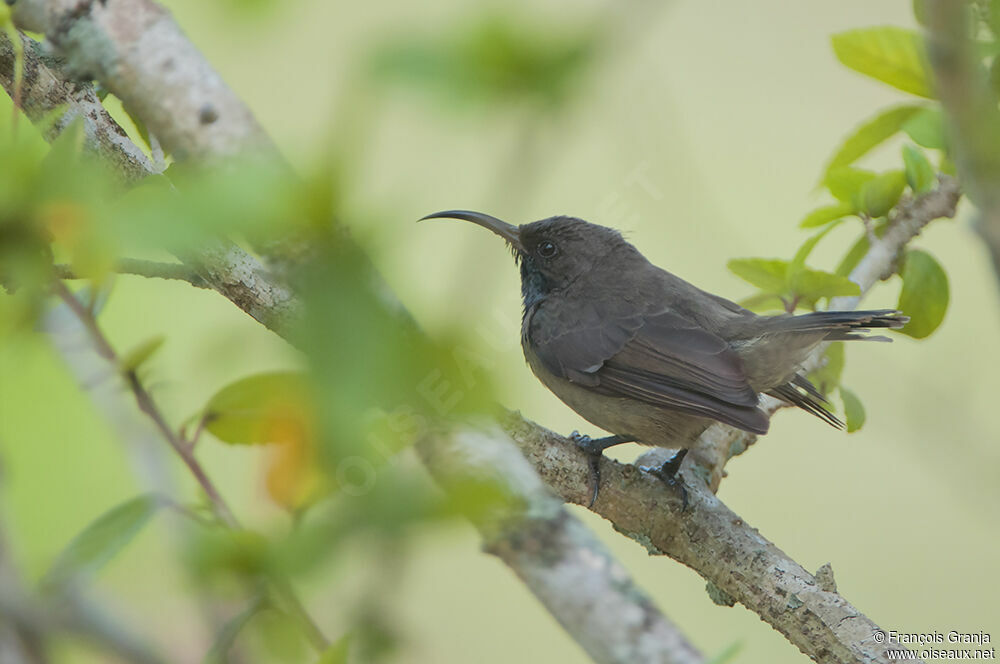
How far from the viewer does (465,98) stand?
0.80 m

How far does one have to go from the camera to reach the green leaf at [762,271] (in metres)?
3.40

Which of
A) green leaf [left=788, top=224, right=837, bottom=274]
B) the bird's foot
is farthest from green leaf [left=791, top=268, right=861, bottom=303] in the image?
the bird's foot

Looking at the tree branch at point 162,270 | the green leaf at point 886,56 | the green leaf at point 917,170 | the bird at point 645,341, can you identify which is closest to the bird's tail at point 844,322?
the bird at point 645,341

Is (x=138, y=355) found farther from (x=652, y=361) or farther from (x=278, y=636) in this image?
(x=652, y=361)

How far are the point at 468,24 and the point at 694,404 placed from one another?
3.03 m

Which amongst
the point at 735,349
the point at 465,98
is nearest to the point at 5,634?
the point at 465,98

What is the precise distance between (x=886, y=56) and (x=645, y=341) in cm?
167

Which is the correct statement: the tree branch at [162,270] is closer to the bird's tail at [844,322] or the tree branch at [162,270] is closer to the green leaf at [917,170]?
the bird's tail at [844,322]

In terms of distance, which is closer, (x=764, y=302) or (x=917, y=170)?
(x=917, y=170)

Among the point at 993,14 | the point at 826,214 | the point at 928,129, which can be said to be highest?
the point at 928,129

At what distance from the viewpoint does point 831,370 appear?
3.93 m

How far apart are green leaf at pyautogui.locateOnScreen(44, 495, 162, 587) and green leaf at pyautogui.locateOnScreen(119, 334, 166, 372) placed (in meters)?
0.20

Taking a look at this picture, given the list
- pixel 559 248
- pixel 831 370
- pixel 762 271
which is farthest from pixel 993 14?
pixel 559 248

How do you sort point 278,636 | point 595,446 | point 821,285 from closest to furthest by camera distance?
1. point 278,636
2. point 821,285
3. point 595,446
